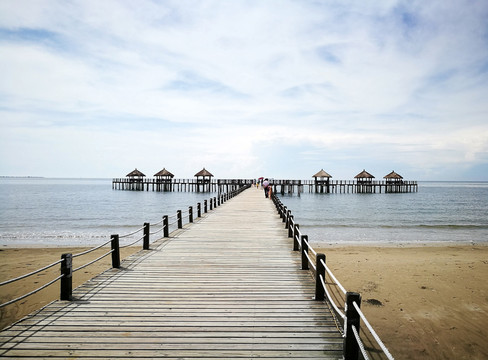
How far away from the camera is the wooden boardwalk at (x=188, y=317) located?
3.61m

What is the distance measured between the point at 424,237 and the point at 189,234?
15.7 meters

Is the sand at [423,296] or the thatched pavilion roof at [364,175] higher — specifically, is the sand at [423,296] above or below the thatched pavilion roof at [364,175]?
below

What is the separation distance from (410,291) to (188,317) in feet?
24.3

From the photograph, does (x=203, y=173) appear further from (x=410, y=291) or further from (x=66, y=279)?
(x=66, y=279)

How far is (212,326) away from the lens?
13.6 feet

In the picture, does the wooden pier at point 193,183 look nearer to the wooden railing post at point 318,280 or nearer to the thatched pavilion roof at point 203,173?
the thatched pavilion roof at point 203,173

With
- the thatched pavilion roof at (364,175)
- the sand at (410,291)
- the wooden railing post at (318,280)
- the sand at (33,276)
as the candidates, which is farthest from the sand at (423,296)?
the thatched pavilion roof at (364,175)

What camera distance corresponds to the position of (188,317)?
4.41m

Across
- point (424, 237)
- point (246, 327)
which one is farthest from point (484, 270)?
point (246, 327)

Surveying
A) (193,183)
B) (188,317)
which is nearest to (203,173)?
(193,183)

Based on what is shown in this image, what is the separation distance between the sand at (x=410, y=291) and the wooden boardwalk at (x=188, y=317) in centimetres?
258

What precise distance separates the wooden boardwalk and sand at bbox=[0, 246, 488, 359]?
258 centimetres

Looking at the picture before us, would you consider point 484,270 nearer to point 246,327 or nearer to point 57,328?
point 246,327

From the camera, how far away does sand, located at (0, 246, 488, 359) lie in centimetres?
632
